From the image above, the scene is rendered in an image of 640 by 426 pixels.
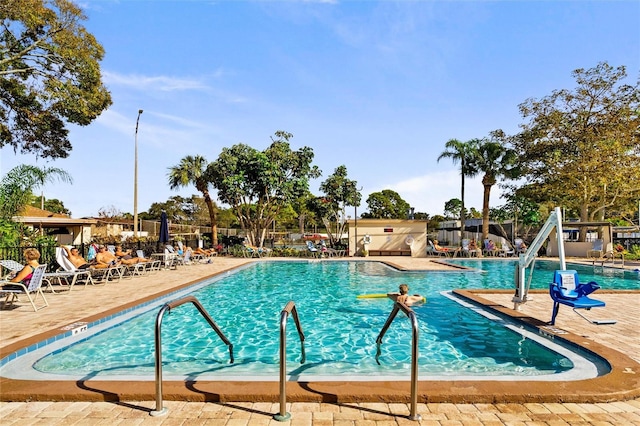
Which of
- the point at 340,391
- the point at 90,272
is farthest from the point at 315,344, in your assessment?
the point at 90,272

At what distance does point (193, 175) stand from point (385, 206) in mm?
41263

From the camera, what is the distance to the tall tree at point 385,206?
62.9 metres

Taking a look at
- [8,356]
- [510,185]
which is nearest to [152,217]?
[510,185]

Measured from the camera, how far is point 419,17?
456 inches

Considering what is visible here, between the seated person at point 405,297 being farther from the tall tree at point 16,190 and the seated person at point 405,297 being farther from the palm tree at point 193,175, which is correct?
the palm tree at point 193,175

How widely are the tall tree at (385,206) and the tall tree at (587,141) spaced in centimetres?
3586

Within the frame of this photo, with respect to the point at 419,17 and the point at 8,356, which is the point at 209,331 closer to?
the point at 8,356

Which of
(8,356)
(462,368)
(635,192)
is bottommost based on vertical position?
(462,368)

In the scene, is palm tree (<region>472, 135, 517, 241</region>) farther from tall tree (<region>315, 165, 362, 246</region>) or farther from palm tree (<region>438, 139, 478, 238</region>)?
tall tree (<region>315, 165, 362, 246</region>)

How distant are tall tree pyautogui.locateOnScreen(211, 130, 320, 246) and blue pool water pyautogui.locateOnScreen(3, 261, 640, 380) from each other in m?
15.7

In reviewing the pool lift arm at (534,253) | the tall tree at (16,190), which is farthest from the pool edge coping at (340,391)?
the tall tree at (16,190)

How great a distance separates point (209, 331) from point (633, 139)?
2729 cm

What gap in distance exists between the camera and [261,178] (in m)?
25.9

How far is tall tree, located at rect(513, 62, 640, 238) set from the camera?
22.9m
